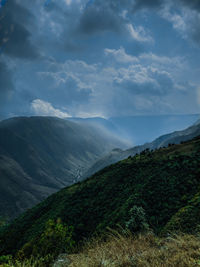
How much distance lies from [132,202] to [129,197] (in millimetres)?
1973

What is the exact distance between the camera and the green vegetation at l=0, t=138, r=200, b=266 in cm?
1553

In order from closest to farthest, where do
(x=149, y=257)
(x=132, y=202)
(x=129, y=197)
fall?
(x=149, y=257), (x=132, y=202), (x=129, y=197)

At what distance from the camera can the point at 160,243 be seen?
5.52m

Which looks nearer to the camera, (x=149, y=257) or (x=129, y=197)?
(x=149, y=257)

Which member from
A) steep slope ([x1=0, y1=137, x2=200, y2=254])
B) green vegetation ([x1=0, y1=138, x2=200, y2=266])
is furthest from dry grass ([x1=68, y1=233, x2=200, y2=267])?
steep slope ([x1=0, y1=137, x2=200, y2=254])

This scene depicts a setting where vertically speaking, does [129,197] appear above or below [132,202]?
above

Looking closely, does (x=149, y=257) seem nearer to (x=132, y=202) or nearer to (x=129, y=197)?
(x=132, y=202)

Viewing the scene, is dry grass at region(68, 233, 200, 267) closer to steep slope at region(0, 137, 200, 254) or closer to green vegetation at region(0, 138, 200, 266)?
green vegetation at region(0, 138, 200, 266)

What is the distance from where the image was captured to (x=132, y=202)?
20.2 m

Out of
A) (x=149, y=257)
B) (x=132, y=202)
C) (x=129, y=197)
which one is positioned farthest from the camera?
(x=129, y=197)

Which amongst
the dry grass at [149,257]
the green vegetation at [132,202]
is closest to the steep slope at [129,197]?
the green vegetation at [132,202]

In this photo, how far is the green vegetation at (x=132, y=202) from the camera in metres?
15.5

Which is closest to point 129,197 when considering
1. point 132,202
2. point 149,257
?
point 132,202

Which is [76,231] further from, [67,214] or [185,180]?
[185,180]
